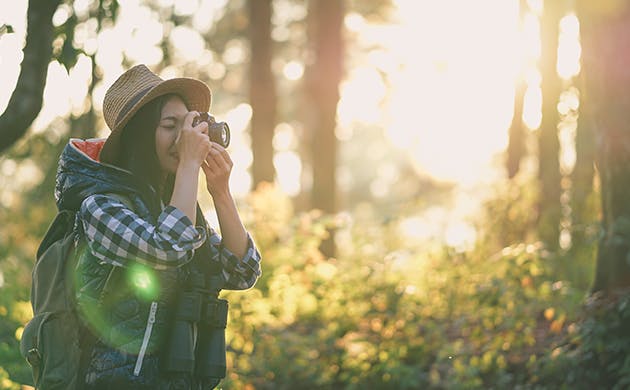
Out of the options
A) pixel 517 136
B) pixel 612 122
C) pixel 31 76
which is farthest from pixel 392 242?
pixel 517 136

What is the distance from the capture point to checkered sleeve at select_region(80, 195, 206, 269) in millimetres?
3018

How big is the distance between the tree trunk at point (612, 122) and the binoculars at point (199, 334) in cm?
327

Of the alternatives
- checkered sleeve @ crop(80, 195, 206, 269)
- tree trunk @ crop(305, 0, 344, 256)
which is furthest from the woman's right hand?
tree trunk @ crop(305, 0, 344, 256)

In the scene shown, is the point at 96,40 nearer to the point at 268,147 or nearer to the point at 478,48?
the point at 268,147

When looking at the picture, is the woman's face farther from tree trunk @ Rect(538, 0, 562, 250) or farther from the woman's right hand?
tree trunk @ Rect(538, 0, 562, 250)

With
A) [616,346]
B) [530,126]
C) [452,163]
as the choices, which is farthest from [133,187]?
[452,163]

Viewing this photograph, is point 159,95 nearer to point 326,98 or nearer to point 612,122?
point 612,122

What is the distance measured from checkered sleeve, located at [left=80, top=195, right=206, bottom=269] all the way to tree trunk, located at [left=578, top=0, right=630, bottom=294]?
3.61 meters

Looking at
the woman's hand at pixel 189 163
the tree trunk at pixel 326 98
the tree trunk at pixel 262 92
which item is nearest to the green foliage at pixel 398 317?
the woman's hand at pixel 189 163

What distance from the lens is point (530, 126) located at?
1611cm

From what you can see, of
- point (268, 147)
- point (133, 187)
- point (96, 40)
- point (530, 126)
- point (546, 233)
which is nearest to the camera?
point (133, 187)

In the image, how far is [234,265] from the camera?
355 cm

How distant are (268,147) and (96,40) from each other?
28.3 feet

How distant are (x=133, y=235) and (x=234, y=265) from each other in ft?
2.04
